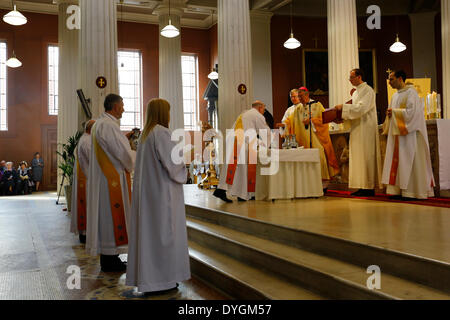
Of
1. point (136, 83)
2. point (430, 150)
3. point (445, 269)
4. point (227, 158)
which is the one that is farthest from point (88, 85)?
point (136, 83)

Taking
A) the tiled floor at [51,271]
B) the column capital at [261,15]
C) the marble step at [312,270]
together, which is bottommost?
the tiled floor at [51,271]

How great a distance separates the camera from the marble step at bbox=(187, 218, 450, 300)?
2439 millimetres

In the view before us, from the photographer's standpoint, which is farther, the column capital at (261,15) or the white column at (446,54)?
the column capital at (261,15)

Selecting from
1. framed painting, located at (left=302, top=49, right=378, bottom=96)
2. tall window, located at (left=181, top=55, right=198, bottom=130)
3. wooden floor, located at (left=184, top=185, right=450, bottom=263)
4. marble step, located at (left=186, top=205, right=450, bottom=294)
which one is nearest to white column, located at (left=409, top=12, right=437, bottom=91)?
framed painting, located at (left=302, top=49, right=378, bottom=96)

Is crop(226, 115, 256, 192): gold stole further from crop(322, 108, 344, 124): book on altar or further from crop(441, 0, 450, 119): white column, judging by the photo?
crop(441, 0, 450, 119): white column

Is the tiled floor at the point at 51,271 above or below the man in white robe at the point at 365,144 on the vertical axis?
below

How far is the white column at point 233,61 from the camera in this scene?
27.5 ft

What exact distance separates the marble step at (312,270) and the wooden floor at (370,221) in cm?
23

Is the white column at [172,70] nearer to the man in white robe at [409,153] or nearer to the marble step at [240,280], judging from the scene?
the man in white robe at [409,153]

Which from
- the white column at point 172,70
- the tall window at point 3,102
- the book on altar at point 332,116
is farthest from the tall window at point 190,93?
the book on altar at point 332,116

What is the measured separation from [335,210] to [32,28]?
15807 mm

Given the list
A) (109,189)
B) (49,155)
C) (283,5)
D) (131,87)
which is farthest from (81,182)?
(131,87)

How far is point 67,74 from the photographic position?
1247cm
